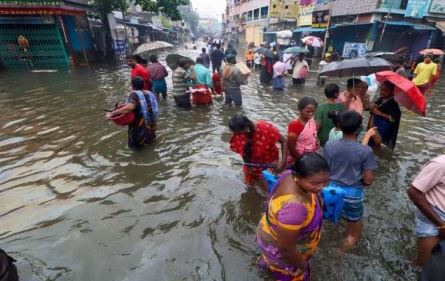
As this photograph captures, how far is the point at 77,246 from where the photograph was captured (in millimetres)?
3199

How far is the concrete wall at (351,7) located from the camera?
1820 cm

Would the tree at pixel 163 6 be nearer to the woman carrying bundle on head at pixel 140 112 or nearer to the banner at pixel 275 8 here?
the banner at pixel 275 8

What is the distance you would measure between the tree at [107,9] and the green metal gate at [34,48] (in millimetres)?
3654

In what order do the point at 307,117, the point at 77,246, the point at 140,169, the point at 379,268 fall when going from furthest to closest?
1. the point at 140,169
2. the point at 307,117
3. the point at 77,246
4. the point at 379,268

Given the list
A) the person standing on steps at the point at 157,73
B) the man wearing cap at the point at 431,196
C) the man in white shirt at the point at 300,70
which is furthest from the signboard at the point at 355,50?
the man wearing cap at the point at 431,196

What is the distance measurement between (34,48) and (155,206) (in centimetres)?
1669

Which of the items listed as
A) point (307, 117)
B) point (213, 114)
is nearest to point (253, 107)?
point (213, 114)

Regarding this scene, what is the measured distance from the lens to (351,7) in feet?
66.1

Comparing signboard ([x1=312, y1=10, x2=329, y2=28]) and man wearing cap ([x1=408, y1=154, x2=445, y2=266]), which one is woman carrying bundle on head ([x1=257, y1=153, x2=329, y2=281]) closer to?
man wearing cap ([x1=408, y1=154, x2=445, y2=266])

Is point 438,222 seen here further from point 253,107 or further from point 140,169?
point 253,107

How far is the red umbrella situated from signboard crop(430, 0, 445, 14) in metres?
19.3

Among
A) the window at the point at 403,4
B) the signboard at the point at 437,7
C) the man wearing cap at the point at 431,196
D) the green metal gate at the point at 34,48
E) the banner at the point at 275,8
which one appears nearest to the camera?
the man wearing cap at the point at 431,196

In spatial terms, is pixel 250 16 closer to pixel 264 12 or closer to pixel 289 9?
pixel 264 12

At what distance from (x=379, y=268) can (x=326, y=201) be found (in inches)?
42.3
